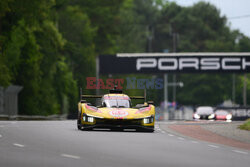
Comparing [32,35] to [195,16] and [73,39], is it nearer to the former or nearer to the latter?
[73,39]

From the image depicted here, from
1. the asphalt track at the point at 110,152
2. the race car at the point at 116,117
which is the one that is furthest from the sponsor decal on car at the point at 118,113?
the asphalt track at the point at 110,152

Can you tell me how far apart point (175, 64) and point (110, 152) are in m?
39.1

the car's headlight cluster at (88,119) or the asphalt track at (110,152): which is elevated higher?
the car's headlight cluster at (88,119)

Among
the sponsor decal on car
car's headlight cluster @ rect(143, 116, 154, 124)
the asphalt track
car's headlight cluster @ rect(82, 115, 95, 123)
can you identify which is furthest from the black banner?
the asphalt track

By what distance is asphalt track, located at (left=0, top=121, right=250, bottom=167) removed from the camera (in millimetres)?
13547

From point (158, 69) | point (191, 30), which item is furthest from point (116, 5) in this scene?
point (191, 30)

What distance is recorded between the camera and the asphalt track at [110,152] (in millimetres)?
13547

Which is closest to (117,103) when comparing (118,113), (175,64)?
(118,113)

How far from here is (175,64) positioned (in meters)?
54.4

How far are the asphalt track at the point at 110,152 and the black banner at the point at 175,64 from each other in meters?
33.2

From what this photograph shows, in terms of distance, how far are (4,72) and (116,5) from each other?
4321cm

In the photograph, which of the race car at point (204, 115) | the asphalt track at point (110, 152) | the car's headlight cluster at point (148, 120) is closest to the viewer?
the asphalt track at point (110, 152)

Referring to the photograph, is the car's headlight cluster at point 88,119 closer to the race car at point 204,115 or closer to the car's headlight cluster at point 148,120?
the car's headlight cluster at point 148,120

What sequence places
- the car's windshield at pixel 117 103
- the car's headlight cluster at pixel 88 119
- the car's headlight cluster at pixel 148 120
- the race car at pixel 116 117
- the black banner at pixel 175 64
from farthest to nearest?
the black banner at pixel 175 64, the car's windshield at pixel 117 103, the car's headlight cluster at pixel 148 120, the car's headlight cluster at pixel 88 119, the race car at pixel 116 117
